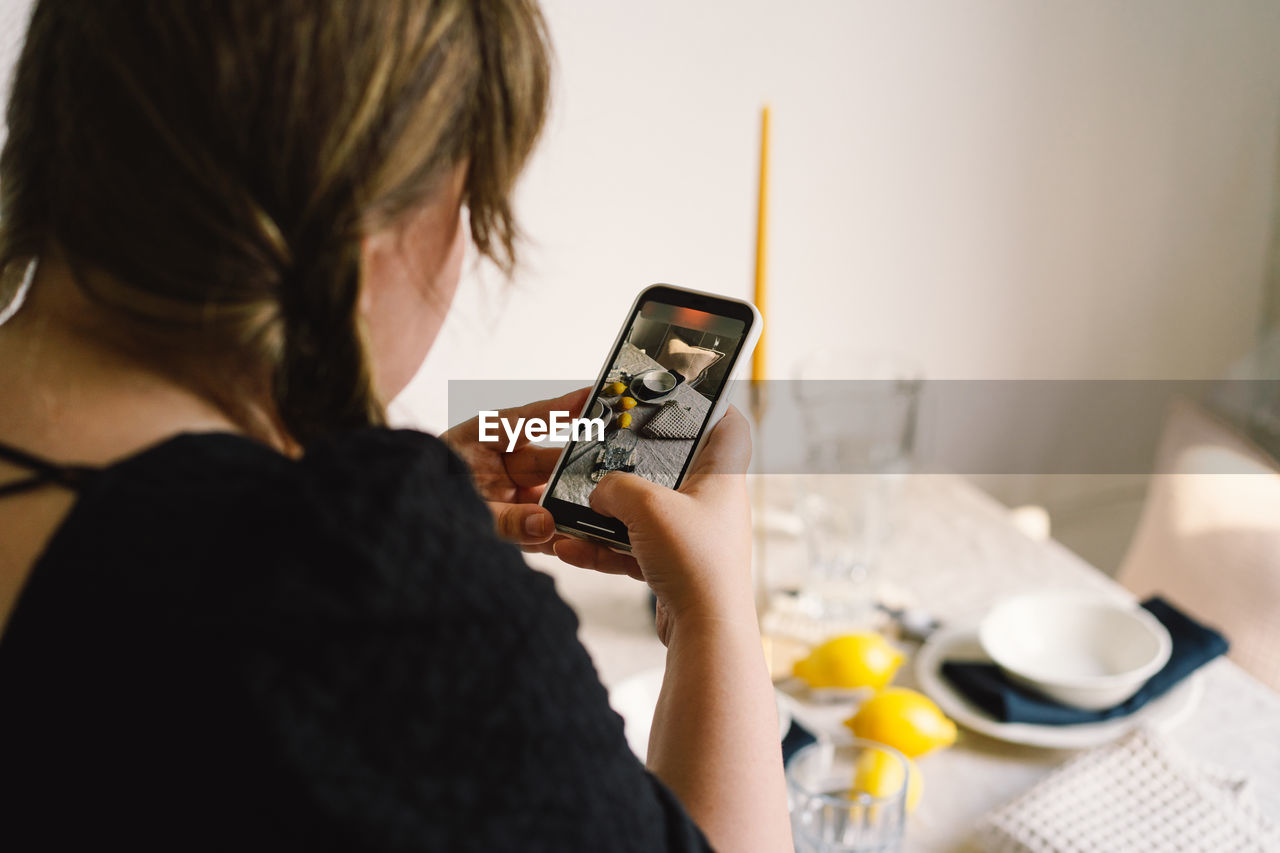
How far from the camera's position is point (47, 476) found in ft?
1.21

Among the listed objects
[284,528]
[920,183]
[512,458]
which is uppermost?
[920,183]

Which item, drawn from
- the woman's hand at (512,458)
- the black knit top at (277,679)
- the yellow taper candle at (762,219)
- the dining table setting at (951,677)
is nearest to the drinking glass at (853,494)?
the dining table setting at (951,677)

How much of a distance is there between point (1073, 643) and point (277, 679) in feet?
2.55

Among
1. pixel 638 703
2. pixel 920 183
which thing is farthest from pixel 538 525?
pixel 920 183

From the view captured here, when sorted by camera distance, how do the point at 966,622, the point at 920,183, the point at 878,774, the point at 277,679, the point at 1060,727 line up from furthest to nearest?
the point at 920,183
the point at 966,622
the point at 1060,727
the point at 878,774
the point at 277,679

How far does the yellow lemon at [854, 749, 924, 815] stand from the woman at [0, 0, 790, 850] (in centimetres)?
22

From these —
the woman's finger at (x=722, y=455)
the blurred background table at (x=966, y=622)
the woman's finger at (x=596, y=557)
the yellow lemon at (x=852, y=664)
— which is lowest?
the blurred background table at (x=966, y=622)

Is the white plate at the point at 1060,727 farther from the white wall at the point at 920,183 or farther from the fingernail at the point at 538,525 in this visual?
the white wall at the point at 920,183

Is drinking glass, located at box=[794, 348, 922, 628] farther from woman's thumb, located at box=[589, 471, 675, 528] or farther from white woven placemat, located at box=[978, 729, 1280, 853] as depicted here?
woman's thumb, located at box=[589, 471, 675, 528]

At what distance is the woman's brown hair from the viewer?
1.20ft

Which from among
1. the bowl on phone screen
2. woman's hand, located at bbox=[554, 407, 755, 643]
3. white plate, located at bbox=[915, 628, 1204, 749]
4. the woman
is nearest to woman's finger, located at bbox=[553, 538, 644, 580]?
woman's hand, located at bbox=[554, 407, 755, 643]

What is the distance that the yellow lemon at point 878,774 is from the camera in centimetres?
67

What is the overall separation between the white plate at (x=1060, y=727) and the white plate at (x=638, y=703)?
147mm

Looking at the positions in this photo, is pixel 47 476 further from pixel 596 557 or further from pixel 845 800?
pixel 845 800
